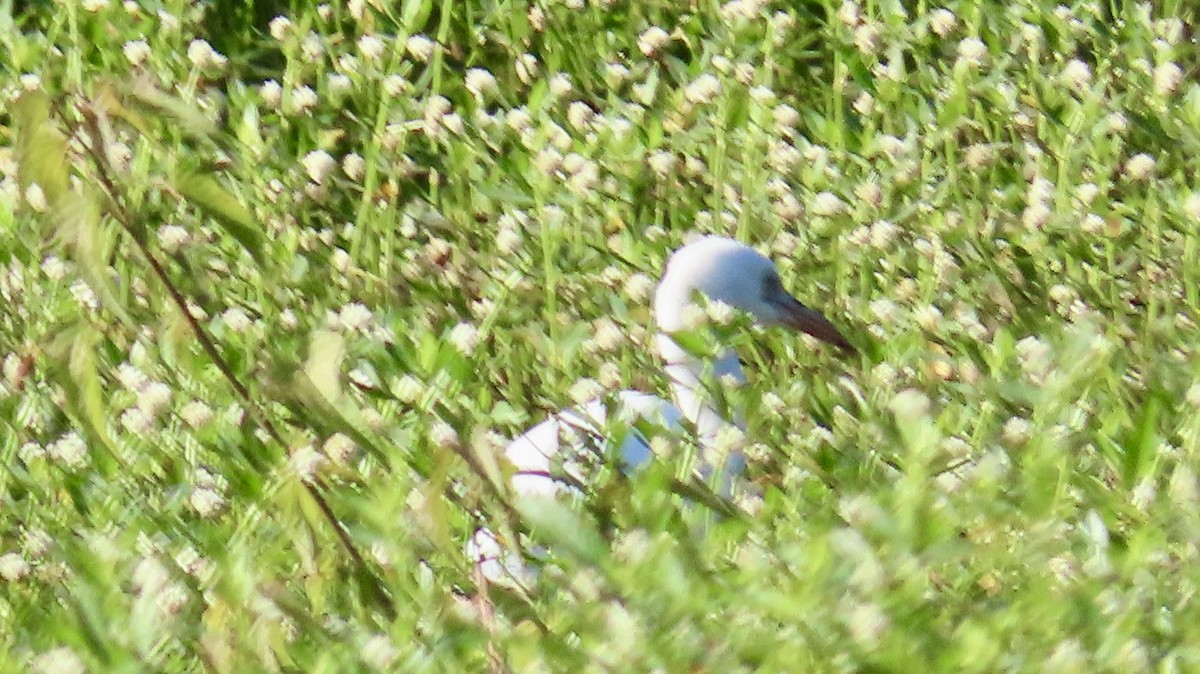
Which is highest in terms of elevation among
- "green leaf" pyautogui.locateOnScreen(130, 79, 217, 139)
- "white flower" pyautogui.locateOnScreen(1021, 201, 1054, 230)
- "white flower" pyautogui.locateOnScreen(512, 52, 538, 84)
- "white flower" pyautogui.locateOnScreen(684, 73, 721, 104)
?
"green leaf" pyautogui.locateOnScreen(130, 79, 217, 139)

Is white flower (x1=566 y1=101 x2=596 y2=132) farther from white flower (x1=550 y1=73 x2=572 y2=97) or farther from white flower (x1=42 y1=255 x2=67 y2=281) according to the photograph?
white flower (x1=42 y1=255 x2=67 y2=281)

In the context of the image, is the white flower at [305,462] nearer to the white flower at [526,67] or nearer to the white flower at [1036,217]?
the white flower at [1036,217]

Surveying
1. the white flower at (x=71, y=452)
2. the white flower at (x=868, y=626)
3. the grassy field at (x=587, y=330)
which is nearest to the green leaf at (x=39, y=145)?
the grassy field at (x=587, y=330)

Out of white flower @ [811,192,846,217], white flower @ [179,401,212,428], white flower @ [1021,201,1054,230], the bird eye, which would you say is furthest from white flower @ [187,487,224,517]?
white flower @ [1021,201,1054,230]

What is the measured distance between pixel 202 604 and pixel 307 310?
1592mm

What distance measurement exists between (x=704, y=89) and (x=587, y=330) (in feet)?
4.36

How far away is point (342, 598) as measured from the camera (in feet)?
8.09

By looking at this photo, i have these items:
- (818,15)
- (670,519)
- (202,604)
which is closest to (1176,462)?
(670,519)

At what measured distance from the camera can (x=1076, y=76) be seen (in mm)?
4051

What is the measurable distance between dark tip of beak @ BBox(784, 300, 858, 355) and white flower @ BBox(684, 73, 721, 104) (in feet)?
1.77

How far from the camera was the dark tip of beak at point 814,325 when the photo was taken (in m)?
3.82

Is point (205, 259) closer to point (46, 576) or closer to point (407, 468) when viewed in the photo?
point (46, 576)

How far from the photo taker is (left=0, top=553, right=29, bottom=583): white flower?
2777 millimetres

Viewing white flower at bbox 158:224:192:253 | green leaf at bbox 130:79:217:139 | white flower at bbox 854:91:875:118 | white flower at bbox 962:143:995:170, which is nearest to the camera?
green leaf at bbox 130:79:217:139
